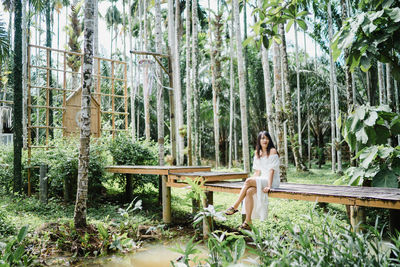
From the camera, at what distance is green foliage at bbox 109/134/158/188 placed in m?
7.81

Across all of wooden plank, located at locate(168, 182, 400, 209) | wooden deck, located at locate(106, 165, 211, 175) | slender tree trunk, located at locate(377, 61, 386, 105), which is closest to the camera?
wooden plank, located at locate(168, 182, 400, 209)

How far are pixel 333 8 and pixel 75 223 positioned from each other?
14378 mm

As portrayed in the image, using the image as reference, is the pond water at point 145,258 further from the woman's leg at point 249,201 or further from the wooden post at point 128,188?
the wooden post at point 128,188

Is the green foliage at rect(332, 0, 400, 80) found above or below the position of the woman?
above

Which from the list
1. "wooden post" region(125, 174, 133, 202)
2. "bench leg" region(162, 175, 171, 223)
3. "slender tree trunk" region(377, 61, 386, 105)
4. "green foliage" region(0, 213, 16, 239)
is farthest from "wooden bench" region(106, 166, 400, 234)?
"slender tree trunk" region(377, 61, 386, 105)

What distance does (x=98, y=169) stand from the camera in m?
6.75

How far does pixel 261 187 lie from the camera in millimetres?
4215

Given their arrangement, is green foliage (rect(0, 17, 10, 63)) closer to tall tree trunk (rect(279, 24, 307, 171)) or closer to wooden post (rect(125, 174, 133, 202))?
wooden post (rect(125, 174, 133, 202))

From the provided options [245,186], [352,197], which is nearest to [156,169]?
[245,186]

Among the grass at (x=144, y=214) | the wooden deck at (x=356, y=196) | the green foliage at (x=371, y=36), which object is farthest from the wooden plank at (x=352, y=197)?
the green foliage at (x=371, y=36)

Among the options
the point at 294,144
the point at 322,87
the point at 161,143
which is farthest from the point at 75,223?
the point at 322,87

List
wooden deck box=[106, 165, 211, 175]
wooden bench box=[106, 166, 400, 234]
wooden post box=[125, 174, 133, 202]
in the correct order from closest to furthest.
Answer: wooden bench box=[106, 166, 400, 234]
wooden deck box=[106, 165, 211, 175]
wooden post box=[125, 174, 133, 202]

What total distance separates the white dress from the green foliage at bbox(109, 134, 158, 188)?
3944mm

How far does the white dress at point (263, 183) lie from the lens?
163 inches
